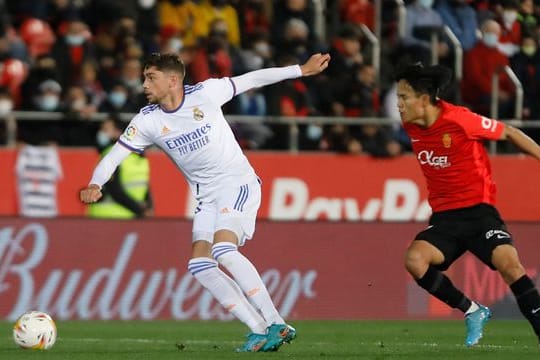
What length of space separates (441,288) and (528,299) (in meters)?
0.85

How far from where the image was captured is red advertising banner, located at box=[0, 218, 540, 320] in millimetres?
16750

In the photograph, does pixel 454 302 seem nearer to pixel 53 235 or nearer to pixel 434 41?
pixel 53 235

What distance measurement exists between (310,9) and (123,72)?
3711 mm

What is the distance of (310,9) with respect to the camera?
2197cm

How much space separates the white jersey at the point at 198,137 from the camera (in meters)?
11.8

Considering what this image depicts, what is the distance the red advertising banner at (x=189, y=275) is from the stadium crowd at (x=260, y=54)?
2.35 metres

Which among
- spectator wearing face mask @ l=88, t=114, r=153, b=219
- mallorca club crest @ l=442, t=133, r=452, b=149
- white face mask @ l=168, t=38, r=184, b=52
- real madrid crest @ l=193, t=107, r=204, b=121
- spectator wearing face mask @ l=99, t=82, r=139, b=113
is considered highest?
real madrid crest @ l=193, t=107, r=204, b=121

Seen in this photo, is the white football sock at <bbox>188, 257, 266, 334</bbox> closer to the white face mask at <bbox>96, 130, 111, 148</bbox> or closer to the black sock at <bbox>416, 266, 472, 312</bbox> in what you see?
the black sock at <bbox>416, 266, 472, 312</bbox>

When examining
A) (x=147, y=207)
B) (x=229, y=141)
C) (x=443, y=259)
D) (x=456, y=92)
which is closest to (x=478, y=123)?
(x=443, y=259)

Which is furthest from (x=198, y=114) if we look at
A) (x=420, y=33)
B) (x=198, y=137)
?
(x=420, y=33)

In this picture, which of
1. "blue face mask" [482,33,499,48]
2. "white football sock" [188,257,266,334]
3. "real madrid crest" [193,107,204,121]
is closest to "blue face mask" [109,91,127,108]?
"blue face mask" [482,33,499,48]

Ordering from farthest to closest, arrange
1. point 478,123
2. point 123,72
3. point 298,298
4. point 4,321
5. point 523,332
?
point 123,72, point 298,298, point 4,321, point 523,332, point 478,123

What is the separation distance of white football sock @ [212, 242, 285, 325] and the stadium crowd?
7.65 meters

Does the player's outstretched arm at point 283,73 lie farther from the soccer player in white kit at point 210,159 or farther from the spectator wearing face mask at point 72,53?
the spectator wearing face mask at point 72,53
